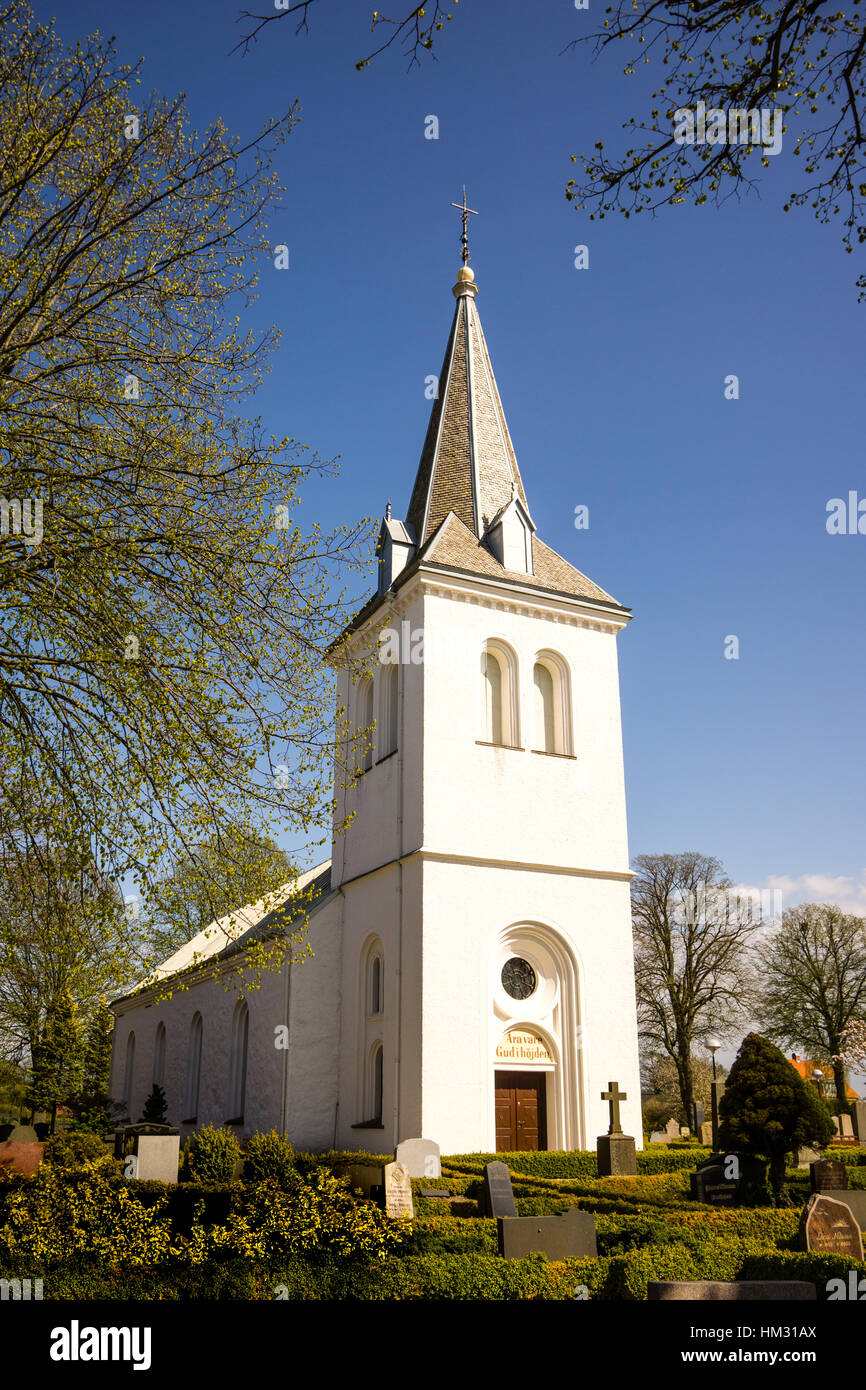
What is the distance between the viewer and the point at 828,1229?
1034 centimetres

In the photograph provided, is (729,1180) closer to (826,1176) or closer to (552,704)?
(826,1176)

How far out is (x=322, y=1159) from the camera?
59.4ft

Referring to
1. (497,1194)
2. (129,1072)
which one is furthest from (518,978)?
(129,1072)

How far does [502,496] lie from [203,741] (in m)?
16.2

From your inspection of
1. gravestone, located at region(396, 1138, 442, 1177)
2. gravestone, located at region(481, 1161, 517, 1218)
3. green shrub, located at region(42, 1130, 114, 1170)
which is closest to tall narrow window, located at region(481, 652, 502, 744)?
gravestone, located at region(396, 1138, 442, 1177)

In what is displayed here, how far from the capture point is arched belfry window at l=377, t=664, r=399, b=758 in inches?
899

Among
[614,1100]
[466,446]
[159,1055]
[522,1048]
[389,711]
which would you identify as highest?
[466,446]

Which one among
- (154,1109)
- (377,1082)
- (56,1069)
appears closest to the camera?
(377,1082)

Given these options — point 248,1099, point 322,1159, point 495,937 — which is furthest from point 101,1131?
point 495,937

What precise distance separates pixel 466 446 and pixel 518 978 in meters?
13.1

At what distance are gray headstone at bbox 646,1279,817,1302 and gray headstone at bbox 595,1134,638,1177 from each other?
10.2 metres

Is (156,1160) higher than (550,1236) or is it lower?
lower

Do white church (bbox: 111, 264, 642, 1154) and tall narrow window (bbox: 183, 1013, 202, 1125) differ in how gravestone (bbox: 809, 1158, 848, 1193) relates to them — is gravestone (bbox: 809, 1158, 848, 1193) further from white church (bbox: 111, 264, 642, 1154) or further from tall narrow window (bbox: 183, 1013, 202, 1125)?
tall narrow window (bbox: 183, 1013, 202, 1125)
